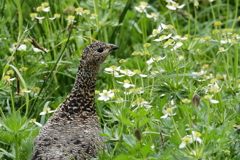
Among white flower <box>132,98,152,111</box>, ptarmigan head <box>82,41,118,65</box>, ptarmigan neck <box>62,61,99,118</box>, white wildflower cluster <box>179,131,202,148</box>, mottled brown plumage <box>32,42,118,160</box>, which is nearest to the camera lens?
white wildflower cluster <box>179,131,202,148</box>

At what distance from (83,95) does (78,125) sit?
1.15 feet

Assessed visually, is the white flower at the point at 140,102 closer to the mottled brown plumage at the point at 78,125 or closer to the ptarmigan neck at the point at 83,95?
the mottled brown plumage at the point at 78,125

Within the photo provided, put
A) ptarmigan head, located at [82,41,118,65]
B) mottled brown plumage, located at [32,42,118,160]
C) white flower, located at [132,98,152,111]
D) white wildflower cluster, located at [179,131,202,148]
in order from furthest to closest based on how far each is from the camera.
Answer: ptarmigan head, located at [82,41,118,65] < white flower, located at [132,98,152,111] < mottled brown plumage, located at [32,42,118,160] < white wildflower cluster, located at [179,131,202,148]

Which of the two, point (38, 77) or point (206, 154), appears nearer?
point (206, 154)

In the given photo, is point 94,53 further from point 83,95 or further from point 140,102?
point 140,102

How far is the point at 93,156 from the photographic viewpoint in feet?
10.7

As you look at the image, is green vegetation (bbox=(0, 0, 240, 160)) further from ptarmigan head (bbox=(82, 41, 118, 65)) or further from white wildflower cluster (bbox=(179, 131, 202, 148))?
ptarmigan head (bbox=(82, 41, 118, 65))

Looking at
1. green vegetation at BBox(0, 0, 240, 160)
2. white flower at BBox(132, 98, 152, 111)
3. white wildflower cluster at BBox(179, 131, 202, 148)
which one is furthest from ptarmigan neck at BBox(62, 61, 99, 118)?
white wildflower cluster at BBox(179, 131, 202, 148)

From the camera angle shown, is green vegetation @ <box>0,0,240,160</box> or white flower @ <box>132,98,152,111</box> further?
white flower @ <box>132,98,152,111</box>

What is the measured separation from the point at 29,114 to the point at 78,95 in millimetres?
511

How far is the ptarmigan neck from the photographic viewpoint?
375cm

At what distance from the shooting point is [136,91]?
338cm

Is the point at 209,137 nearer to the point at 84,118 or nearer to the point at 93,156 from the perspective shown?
the point at 93,156

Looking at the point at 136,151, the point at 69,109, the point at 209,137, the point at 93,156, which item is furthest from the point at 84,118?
the point at 209,137
